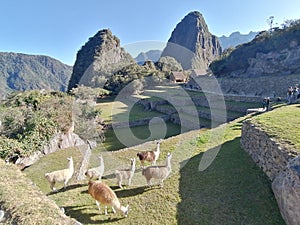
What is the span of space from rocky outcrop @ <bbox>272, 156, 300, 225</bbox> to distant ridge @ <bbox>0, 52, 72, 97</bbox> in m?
127

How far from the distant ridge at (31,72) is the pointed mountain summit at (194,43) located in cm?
6964

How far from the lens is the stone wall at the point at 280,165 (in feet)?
14.5

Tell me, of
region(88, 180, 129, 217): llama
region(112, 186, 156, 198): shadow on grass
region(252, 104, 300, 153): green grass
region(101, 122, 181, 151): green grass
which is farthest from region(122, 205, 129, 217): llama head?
region(101, 122, 181, 151): green grass

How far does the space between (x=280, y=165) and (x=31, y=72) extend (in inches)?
6061

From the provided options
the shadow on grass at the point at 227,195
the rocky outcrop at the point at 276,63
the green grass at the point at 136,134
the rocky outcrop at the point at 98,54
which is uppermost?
the rocky outcrop at the point at 98,54

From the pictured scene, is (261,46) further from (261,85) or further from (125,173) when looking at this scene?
(125,173)

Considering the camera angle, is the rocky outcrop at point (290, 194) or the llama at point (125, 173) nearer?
the rocky outcrop at point (290, 194)

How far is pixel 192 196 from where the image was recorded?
602 centimetres

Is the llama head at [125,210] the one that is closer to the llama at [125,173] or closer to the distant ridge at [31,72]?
the llama at [125,173]

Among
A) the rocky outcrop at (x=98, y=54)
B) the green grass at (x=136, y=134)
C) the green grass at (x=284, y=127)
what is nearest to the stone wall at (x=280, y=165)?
the green grass at (x=284, y=127)

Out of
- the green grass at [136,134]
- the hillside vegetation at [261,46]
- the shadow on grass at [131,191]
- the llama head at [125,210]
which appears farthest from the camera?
the hillside vegetation at [261,46]

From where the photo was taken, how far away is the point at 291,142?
595 cm

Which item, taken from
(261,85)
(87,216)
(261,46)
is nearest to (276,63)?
(261,46)

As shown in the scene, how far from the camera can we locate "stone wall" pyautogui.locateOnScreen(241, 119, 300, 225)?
4418 millimetres
